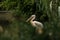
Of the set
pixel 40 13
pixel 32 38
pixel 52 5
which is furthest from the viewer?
pixel 40 13

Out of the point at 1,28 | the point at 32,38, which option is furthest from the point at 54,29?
the point at 1,28

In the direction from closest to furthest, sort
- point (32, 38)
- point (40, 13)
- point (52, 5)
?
point (32, 38), point (52, 5), point (40, 13)

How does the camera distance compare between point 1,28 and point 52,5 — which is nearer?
point 1,28

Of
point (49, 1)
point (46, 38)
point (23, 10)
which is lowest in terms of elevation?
point (23, 10)

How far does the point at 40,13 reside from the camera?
8688 millimetres

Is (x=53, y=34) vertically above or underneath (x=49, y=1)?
above

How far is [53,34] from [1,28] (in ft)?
1.30

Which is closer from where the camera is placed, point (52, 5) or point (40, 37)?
point (40, 37)

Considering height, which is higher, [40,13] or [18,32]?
[18,32]

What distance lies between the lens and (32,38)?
5.87 ft

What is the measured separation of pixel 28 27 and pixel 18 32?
89 millimetres

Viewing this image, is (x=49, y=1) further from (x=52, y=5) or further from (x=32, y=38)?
(x=32, y=38)

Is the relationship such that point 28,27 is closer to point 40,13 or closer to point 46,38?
point 46,38

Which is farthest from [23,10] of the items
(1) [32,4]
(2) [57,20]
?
(2) [57,20]
